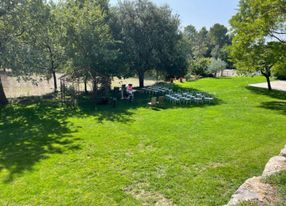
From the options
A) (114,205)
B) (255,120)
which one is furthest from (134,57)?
(114,205)

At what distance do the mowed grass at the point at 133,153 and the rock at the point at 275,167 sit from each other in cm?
104

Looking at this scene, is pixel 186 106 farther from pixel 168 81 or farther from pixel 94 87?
pixel 168 81

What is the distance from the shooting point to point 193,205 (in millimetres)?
6328

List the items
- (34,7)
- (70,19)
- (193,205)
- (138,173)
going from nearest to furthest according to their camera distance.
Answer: (193,205), (138,173), (34,7), (70,19)

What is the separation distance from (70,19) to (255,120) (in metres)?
13.1

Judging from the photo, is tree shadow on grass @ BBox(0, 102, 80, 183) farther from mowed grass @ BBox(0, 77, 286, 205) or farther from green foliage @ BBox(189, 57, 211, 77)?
green foliage @ BBox(189, 57, 211, 77)

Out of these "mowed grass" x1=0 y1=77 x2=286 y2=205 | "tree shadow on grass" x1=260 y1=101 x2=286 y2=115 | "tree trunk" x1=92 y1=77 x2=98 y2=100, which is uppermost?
"tree trunk" x1=92 y1=77 x2=98 y2=100

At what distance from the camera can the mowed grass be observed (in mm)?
6922

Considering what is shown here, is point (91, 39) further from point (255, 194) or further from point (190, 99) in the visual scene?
point (255, 194)

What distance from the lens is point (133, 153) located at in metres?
9.60

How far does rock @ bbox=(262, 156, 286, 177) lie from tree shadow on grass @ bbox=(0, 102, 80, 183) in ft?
20.6

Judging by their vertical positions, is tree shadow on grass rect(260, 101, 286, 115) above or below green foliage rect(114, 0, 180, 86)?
below

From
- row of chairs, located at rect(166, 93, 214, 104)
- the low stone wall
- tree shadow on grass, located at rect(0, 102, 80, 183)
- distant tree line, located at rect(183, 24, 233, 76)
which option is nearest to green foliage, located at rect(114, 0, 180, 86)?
distant tree line, located at rect(183, 24, 233, 76)

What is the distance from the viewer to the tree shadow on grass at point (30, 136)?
360 inches
